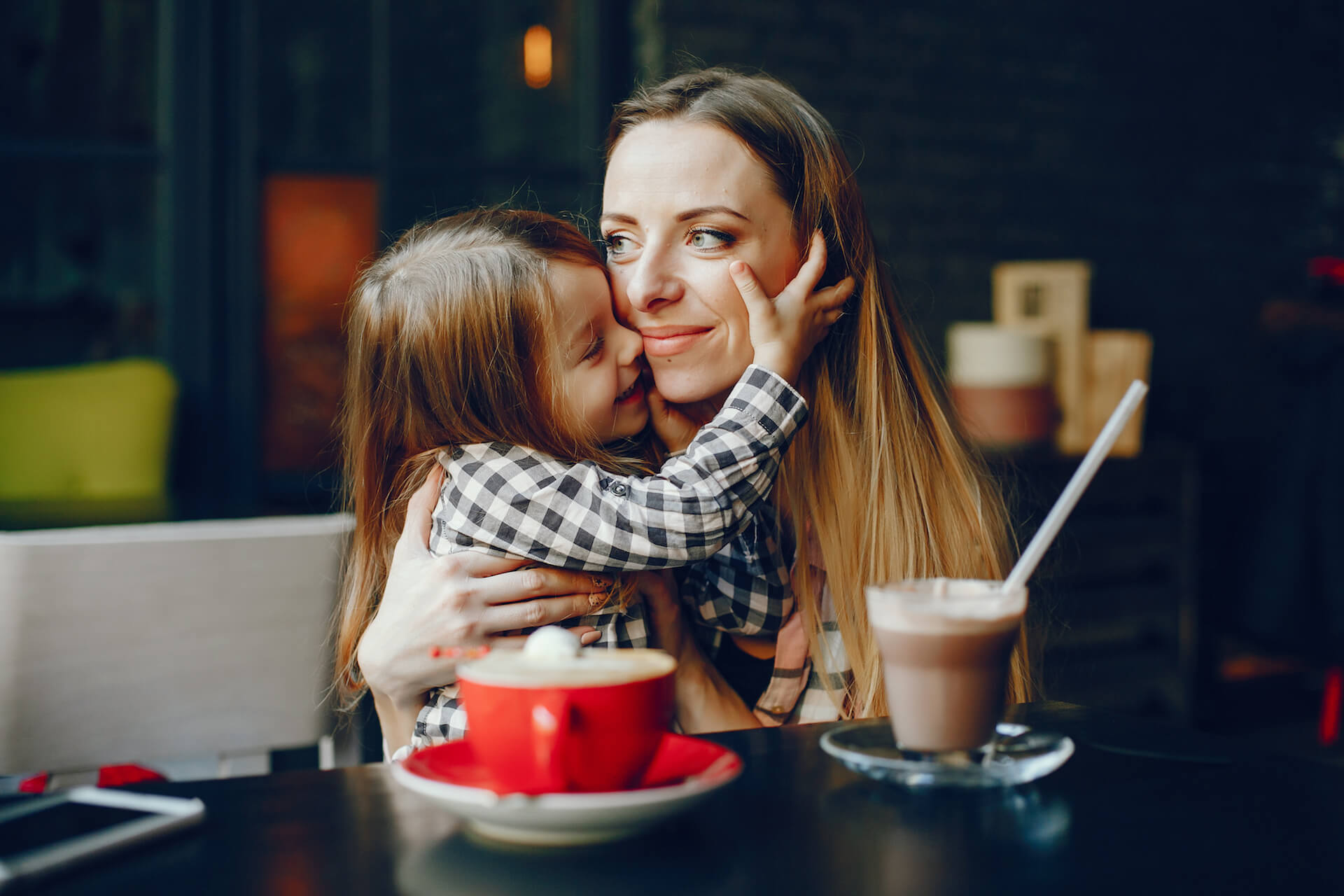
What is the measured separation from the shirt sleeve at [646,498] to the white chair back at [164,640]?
214 millimetres

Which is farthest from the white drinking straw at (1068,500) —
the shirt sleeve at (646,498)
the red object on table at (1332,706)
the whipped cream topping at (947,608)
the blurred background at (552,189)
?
the red object on table at (1332,706)

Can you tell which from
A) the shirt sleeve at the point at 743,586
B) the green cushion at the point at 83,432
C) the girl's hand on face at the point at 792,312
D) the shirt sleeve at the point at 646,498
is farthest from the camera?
the green cushion at the point at 83,432

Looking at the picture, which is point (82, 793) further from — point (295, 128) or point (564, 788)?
point (295, 128)

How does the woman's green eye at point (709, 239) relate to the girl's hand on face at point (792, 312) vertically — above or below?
above

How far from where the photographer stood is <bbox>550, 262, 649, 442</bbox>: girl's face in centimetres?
130

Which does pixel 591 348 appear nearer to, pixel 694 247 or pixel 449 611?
pixel 694 247

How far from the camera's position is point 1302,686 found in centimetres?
455

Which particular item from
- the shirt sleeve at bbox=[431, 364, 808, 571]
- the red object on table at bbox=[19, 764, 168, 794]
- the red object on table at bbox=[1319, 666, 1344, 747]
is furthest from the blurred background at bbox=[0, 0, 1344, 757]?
the shirt sleeve at bbox=[431, 364, 808, 571]

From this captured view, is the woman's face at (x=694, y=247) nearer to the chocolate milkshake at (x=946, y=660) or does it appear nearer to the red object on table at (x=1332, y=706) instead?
the chocolate milkshake at (x=946, y=660)

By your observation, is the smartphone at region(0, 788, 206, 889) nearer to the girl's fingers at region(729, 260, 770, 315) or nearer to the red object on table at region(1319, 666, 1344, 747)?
the girl's fingers at region(729, 260, 770, 315)

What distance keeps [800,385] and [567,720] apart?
0.90 m

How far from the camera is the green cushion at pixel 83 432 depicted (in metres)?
3.21

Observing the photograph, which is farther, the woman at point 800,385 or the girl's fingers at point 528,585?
the woman at point 800,385

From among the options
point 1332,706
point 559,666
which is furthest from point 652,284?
point 1332,706
